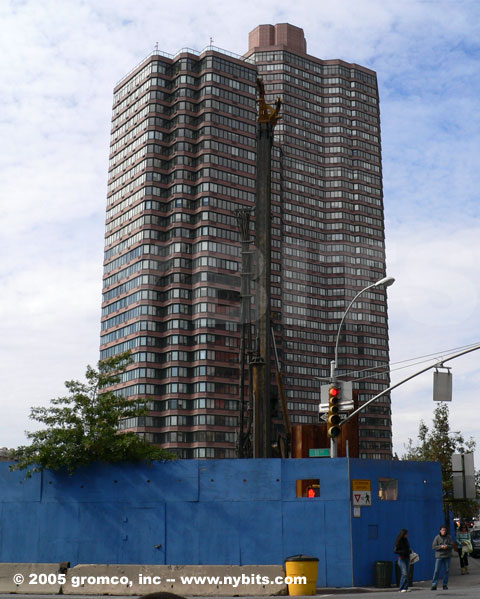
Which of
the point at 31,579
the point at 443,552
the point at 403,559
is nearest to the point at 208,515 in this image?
the point at 31,579

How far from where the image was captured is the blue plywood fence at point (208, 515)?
23.8m

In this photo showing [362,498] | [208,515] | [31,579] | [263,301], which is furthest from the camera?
[263,301]

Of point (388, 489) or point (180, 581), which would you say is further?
point (388, 489)

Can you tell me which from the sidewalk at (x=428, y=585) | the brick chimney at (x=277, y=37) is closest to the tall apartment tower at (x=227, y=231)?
the brick chimney at (x=277, y=37)

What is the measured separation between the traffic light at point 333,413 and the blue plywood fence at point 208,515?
215 cm

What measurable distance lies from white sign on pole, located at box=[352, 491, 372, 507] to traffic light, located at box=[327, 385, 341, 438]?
2920 millimetres

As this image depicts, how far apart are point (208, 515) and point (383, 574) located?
5977 mm

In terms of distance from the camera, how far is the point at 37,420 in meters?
26.7

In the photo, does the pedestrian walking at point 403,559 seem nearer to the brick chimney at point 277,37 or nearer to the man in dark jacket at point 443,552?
the man in dark jacket at point 443,552

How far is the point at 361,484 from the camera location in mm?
24312

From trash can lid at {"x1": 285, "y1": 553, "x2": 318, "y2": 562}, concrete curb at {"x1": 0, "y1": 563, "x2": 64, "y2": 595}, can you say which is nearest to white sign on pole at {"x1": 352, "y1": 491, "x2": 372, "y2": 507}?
trash can lid at {"x1": 285, "y1": 553, "x2": 318, "y2": 562}

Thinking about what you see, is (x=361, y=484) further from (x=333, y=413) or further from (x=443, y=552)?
(x=333, y=413)

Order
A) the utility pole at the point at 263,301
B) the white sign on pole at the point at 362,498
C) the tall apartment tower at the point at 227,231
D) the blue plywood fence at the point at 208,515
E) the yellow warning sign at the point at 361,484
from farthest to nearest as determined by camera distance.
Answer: the tall apartment tower at the point at 227,231 < the utility pole at the point at 263,301 < the yellow warning sign at the point at 361,484 < the white sign on pole at the point at 362,498 < the blue plywood fence at the point at 208,515

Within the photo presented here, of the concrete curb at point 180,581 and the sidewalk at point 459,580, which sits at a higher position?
the concrete curb at point 180,581
